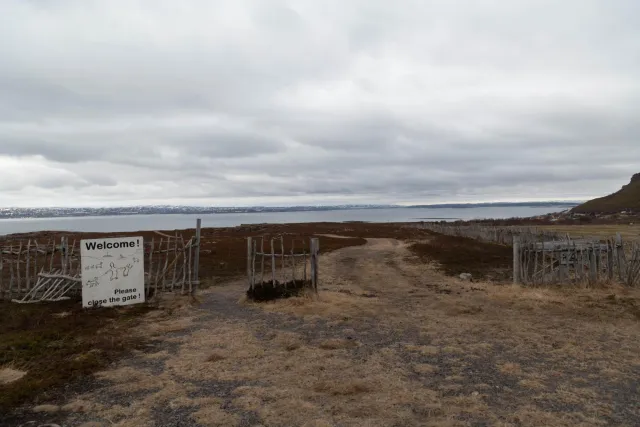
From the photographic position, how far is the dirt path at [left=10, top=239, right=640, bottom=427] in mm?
5410

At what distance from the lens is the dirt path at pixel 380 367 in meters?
5.41

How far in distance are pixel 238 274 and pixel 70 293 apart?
784cm

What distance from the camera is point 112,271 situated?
11.9 meters

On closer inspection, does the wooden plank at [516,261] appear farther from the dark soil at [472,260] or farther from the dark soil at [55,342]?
the dark soil at [55,342]

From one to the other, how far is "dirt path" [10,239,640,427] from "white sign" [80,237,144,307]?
66.4 inches

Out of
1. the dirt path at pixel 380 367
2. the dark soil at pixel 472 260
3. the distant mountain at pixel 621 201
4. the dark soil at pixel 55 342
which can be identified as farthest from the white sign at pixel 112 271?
the distant mountain at pixel 621 201

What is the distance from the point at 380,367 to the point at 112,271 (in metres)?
8.32

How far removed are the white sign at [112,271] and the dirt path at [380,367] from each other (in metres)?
1.69

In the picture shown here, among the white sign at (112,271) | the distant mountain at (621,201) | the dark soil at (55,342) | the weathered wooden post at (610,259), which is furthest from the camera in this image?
the distant mountain at (621,201)

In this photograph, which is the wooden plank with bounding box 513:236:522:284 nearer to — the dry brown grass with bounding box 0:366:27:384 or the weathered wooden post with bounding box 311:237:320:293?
the weathered wooden post with bounding box 311:237:320:293

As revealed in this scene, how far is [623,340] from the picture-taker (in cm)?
861

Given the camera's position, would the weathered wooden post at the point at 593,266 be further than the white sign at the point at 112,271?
Yes

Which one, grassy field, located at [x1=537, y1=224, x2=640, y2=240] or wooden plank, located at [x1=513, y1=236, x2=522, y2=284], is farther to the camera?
grassy field, located at [x1=537, y1=224, x2=640, y2=240]

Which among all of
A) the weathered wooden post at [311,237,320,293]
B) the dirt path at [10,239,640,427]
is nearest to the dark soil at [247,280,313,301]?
the weathered wooden post at [311,237,320,293]
